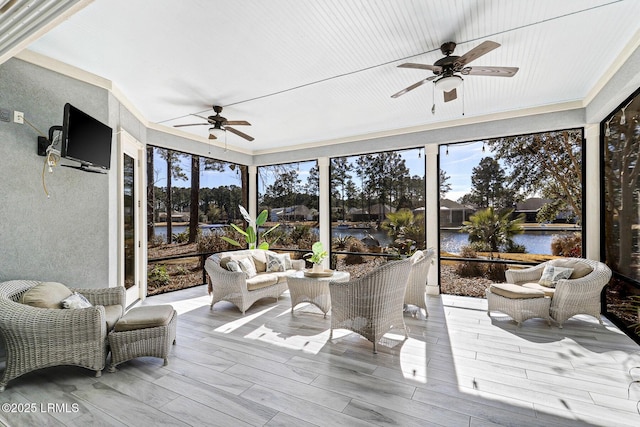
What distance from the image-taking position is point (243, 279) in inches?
182

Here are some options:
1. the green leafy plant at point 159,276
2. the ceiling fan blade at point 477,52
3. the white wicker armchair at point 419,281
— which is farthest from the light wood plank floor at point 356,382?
the ceiling fan blade at point 477,52

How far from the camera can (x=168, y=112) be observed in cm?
504

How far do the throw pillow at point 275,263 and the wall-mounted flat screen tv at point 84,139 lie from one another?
3045mm

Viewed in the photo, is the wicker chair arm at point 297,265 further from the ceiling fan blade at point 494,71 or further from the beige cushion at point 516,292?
the ceiling fan blade at point 494,71

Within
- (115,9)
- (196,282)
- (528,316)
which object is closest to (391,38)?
(115,9)

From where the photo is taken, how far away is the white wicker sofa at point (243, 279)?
15.2ft

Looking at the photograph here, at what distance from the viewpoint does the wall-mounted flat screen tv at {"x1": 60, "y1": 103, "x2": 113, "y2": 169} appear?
9.70 feet

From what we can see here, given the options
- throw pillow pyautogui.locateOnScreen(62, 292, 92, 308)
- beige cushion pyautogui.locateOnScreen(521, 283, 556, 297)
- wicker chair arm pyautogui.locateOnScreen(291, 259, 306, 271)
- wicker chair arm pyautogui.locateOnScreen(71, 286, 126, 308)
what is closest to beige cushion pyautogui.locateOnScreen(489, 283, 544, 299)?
beige cushion pyautogui.locateOnScreen(521, 283, 556, 297)

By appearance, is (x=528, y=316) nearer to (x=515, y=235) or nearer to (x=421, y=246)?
(x=515, y=235)

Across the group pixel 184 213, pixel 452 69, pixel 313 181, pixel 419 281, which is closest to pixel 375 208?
pixel 313 181

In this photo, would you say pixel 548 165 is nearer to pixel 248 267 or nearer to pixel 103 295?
pixel 248 267

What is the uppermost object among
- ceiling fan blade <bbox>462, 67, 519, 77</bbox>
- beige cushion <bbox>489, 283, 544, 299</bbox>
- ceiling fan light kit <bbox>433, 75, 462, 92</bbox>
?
ceiling fan blade <bbox>462, 67, 519, 77</bbox>

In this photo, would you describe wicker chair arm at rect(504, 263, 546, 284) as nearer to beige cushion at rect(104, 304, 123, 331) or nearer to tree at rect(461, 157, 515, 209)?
tree at rect(461, 157, 515, 209)

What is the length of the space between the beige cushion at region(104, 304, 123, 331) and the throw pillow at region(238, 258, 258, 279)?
202cm
